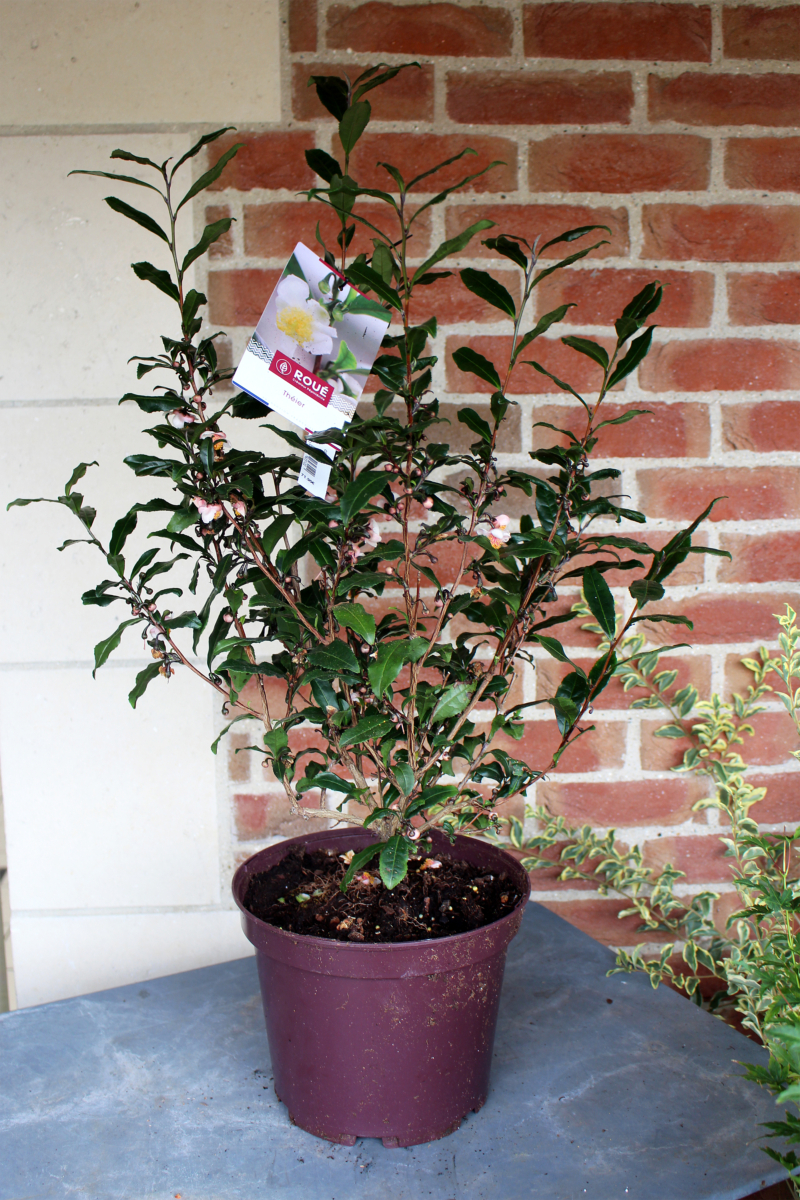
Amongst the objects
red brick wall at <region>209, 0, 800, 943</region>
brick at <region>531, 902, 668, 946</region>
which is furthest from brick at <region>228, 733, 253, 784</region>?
brick at <region>531, 902, 668, 946</region>

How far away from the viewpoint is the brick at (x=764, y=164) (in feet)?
4.38

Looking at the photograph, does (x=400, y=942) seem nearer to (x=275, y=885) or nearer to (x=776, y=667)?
(x=275, y=885)

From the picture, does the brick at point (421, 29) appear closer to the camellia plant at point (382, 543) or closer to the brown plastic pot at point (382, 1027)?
the camellia plant at point (382, 543)

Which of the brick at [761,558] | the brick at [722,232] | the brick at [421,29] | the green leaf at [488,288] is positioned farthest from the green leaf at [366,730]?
the brick at [421,29]

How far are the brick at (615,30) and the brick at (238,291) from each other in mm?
537

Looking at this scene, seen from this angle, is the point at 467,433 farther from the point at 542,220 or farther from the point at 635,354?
the point at 635,354

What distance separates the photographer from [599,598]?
34.8 inches

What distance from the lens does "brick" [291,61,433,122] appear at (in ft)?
4.23

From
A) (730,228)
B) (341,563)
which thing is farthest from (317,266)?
(730,228)

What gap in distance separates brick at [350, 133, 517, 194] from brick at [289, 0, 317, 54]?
0.52ft

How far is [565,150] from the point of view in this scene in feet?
4.35

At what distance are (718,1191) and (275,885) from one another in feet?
1.85

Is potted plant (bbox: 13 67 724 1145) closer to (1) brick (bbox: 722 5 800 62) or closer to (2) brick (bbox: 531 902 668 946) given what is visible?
(2) brick (bbox: 531 902 668 946)

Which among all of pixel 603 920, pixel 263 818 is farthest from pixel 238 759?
pixel 603 920
